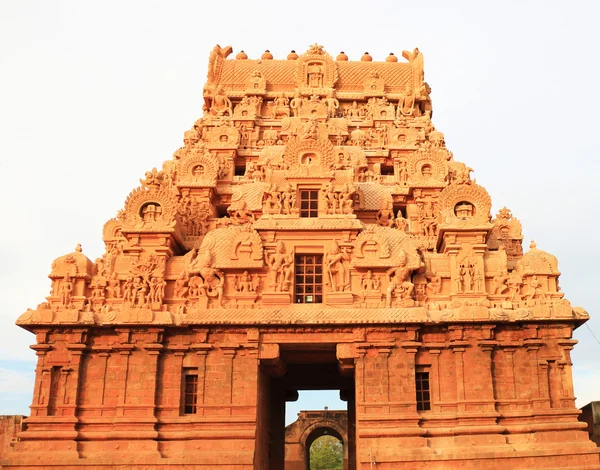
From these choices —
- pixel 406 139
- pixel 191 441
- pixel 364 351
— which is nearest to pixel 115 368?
pixel 191 441

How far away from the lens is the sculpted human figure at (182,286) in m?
23.3

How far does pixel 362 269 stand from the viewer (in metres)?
23.1

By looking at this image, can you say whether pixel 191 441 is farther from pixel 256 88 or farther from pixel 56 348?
pixel 256 88

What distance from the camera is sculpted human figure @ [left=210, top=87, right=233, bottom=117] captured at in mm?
33362

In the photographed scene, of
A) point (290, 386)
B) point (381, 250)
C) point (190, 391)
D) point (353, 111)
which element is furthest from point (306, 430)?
point (381, 250)

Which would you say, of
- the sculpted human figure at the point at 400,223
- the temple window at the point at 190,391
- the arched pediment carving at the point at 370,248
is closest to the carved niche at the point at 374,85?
the sculpted human figure at the point at 400,223

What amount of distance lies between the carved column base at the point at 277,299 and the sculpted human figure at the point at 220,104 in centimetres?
1329

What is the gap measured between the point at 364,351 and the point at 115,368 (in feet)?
26.2

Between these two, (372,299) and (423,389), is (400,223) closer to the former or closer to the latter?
(372,299)

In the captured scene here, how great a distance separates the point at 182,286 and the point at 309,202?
5.34m

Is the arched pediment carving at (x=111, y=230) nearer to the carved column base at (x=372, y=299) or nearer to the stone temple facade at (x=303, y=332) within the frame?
the stone temple facade at (x=303, y=332)

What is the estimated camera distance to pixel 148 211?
24.5 metres

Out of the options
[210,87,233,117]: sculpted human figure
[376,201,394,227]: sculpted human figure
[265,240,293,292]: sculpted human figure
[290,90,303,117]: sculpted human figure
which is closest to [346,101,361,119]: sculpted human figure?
[290,90,303,117]: sculpted human figure

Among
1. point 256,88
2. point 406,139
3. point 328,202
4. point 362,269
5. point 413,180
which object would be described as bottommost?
point 362,269
